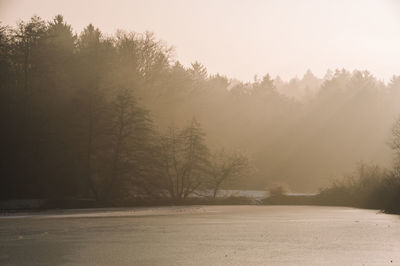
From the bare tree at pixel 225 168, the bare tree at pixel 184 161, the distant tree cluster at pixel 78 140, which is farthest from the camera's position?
the bare tree at pixel 225 168

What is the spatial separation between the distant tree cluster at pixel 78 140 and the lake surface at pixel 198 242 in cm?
2133

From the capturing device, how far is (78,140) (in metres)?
55.5

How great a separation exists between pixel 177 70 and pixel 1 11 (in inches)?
1084

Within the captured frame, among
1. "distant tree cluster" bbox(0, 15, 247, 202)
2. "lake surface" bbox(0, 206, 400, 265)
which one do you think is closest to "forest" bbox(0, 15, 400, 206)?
"distant tree cluster" bbox(0, 15, 247, 202)

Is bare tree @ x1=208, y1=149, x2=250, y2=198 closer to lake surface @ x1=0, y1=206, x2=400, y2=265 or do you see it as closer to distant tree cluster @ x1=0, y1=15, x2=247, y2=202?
distant tree cluster @ x1=0, y1=15, x2=247, y2=202

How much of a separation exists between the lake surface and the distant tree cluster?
21328 mm

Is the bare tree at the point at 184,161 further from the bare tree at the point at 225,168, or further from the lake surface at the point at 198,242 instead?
the lake surface at the point at 198,242

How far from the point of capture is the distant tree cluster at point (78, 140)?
54.5 m

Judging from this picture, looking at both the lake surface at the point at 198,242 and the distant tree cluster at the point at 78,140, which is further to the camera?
the distant tree cluster at the point at 78,140

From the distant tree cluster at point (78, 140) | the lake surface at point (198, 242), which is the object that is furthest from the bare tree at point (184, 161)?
the lake surface at point (198, 242)

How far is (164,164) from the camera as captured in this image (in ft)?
190

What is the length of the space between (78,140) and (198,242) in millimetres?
33659

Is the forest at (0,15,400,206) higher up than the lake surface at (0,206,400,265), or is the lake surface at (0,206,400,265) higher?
the forest at (0,15,400,206)

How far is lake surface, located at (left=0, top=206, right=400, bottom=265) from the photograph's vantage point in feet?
62.2
